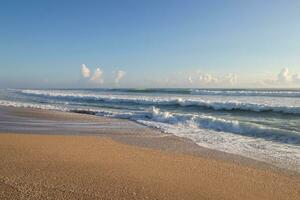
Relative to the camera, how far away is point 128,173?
18.4 feet

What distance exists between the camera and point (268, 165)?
22.0ft

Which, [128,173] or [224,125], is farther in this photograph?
[224,125]

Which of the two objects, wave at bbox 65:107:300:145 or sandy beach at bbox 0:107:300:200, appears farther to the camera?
wave at bbox 65:107:300:145

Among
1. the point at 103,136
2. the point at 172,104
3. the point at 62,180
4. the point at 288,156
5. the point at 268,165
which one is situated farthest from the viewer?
the point at 172,104

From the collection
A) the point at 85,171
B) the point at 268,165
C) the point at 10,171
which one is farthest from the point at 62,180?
the point at 268,165

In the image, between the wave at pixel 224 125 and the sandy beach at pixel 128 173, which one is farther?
the wave at pixel 224 125

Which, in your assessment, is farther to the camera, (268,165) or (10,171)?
(268,165)

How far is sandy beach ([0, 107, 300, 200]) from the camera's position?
466cm

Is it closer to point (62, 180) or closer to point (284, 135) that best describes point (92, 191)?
point (62, 180)

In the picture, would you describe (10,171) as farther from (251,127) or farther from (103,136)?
(251,127)

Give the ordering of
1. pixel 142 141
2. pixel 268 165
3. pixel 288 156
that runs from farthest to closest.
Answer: pixel 142 141 < pixel 288 156 < pixel 268 165

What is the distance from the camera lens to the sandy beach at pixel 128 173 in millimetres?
4664

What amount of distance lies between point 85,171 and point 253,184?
276 centimetres

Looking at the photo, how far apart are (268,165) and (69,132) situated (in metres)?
6.24
